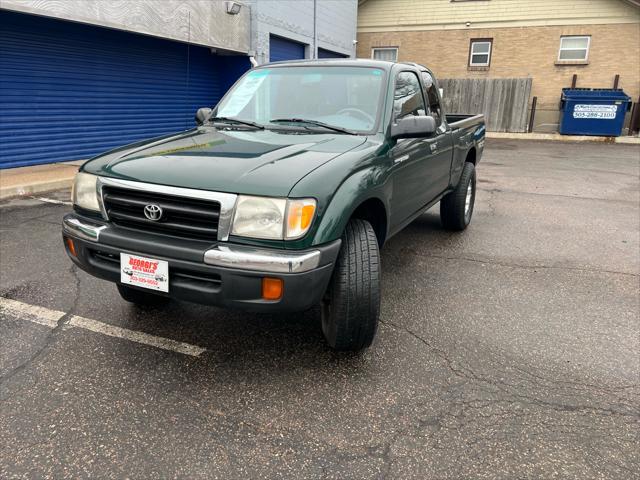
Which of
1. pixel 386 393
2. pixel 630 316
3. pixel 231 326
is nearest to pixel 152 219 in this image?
pixel 231 326

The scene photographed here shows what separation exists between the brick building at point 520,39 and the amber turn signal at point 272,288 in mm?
20144

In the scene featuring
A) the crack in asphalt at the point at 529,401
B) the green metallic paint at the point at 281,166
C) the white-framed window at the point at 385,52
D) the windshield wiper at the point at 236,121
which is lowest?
the crack in asphalt at the point at 529,401

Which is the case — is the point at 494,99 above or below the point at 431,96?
above

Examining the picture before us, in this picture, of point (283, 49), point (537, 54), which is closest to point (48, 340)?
point (283, 49)

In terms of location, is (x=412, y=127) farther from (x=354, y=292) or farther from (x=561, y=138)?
(x=561, y=138)

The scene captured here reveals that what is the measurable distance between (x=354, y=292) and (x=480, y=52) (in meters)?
20.7

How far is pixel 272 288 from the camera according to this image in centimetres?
237

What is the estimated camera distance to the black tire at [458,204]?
5.58 metres

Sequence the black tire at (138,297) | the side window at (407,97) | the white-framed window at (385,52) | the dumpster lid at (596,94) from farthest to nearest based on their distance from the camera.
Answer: the white-framed window at (385,52), the dumpster lid at (596,94), the side window at (407,97), the black tire at (138,297)

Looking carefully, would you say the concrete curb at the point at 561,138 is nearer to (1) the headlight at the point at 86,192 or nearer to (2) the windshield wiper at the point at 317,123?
(2) the windshield wiper at the point at 317,123

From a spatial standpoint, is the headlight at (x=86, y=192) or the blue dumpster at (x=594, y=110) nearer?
the headlight at (x=86, y=192)

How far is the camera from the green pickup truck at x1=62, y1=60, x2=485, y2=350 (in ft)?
7.78

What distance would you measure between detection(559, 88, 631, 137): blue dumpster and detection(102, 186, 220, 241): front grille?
736 inches

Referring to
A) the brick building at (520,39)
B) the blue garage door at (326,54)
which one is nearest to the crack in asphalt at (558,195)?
the blue garage door at (326,54)
